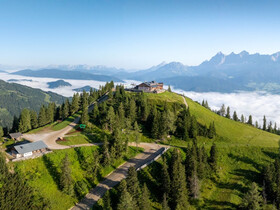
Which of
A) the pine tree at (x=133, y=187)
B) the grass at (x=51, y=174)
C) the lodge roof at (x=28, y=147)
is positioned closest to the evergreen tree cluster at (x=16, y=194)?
the grass at (x=51, y=174)

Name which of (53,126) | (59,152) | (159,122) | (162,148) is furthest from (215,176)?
(53,126)

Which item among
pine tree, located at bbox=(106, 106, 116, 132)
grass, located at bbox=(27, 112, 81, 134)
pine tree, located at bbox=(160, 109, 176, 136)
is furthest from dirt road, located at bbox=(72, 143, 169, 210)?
grass, located at bbox=(27, 112, 81, 134)

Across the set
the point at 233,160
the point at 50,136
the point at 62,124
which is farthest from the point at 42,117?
the point at 233,160

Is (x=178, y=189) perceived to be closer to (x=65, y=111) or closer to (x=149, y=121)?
(x=149, y=121)

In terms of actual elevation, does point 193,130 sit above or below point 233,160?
above

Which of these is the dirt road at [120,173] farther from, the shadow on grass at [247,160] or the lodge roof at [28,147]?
the shadow on grass at [247,160]

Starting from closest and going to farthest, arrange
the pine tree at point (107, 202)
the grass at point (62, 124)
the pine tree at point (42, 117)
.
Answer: the pine tree at point (107, 202)
the grass at point (62, 124)
the pine tree at point (42, 117)
